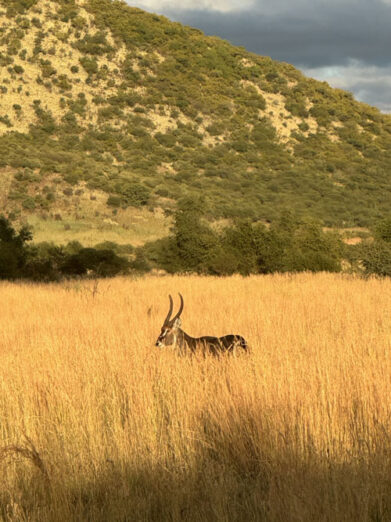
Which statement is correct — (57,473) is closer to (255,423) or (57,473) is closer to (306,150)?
(255,423)

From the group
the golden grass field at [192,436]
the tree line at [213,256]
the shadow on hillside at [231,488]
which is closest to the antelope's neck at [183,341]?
the golden grass field at [192,436]

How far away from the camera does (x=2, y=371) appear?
6.72 m

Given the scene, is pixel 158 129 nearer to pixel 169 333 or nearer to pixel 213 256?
pixel 213 256

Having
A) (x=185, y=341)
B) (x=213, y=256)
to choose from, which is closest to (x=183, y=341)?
(x=185, y=341)

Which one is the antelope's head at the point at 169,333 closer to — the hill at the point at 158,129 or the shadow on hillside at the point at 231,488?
the shadow on hillside at the point at 231,488

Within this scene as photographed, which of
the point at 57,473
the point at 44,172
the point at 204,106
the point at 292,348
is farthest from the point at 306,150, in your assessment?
the point at 57,473

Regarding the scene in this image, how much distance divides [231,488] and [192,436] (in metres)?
0.93

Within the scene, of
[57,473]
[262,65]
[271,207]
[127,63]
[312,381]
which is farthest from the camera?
[262,65]

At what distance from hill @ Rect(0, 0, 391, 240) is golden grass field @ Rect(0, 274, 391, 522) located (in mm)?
30535

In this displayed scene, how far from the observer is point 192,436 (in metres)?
4.75

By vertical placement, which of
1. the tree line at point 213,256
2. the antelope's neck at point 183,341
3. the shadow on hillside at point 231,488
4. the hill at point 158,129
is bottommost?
the shadow on hillside at point 231,488

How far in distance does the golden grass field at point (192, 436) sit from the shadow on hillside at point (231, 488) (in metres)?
0.01

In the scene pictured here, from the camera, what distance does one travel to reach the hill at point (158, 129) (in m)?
43.7

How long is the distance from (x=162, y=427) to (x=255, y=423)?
0.73m
